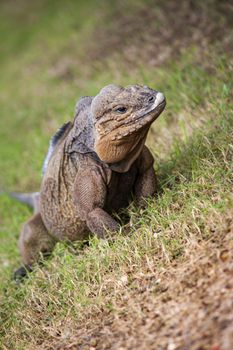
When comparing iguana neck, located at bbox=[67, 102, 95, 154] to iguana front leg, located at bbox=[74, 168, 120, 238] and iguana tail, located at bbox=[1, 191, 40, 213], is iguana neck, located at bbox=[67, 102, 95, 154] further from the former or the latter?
iguana tail, located at bbox=[1, 191, 40, 213]

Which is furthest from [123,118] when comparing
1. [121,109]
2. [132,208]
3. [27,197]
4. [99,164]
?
[27,197]

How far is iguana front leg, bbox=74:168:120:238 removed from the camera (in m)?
5.21

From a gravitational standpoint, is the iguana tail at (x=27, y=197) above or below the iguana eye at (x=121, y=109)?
below

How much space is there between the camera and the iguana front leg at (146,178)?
545cm

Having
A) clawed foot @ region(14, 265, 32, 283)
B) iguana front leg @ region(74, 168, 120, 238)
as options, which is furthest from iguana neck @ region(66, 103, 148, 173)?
clawed foot @ region(14, 265, 32, 283)

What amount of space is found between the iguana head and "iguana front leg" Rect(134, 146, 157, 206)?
0.93 ft

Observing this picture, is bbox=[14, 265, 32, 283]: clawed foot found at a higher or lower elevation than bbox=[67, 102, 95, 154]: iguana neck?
lower

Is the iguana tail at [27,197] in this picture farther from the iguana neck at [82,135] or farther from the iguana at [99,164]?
the iguana neck at [82,135]

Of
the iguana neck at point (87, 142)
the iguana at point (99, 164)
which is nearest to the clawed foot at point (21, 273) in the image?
the iguana at point (99, 164)

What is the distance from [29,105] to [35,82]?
3.76 feet

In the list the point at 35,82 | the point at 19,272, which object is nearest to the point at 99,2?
the point at 35,82

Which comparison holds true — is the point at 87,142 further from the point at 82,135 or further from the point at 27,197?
the point at 27,197

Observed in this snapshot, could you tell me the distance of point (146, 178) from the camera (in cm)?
547

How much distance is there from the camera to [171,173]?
19.0ft
